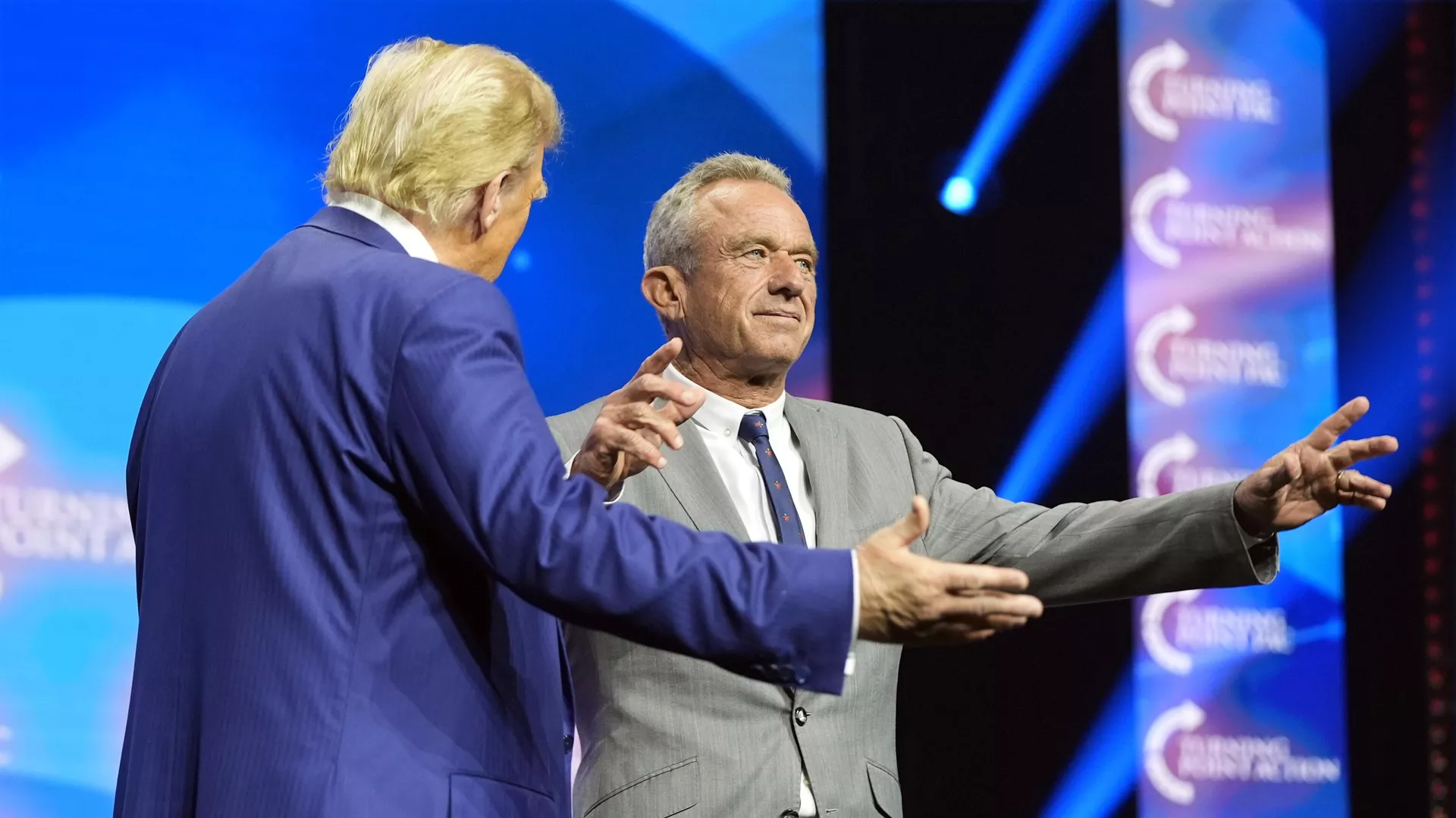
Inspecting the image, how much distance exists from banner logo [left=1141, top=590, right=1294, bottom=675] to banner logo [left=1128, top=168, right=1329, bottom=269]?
2.80 feet

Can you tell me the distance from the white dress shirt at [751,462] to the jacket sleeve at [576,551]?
892mm

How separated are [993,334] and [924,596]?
229 centimetres

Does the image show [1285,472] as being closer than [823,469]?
Yes

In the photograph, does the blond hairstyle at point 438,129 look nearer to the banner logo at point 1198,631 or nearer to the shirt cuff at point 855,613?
the shirt cuff at point 855,613

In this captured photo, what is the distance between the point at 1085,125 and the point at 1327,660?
147cm

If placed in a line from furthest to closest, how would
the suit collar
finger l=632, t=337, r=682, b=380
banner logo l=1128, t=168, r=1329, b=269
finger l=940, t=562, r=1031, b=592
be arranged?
banner logo l=1128, t=168, r=1329, b=269 < finger l=632, t=337, r=682, b=380 < the suit collar < finger l=940, t=562, r=1031, b=592

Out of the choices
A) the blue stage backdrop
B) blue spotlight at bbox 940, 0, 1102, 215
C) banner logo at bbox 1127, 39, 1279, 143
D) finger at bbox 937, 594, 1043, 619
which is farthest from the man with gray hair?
banner logo at bbox 1127, 39, 1279, 143

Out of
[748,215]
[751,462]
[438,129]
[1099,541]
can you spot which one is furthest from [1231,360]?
[438,129]

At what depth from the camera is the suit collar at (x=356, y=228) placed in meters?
1.64

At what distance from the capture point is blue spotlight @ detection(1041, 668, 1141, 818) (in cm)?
357

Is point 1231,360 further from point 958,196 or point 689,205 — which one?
point 689,205

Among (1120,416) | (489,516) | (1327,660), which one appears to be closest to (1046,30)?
(1120,416)

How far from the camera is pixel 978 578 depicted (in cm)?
142

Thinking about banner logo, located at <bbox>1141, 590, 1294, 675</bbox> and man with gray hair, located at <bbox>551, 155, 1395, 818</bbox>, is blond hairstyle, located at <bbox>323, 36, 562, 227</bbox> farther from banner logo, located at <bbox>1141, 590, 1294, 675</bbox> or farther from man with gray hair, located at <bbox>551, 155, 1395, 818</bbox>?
banner logo, located at <bbox>1141, 590, 1294, 675</bbox>
